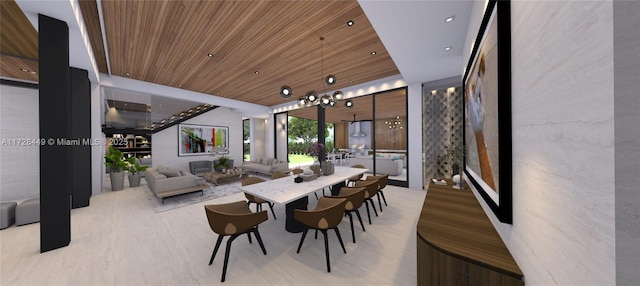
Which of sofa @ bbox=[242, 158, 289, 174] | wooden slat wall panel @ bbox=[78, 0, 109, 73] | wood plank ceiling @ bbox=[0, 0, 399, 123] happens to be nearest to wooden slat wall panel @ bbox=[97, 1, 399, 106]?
wood plank ceiling @ bbox=[0, 0, 399, 123]

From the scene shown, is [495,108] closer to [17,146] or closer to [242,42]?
[242,42]

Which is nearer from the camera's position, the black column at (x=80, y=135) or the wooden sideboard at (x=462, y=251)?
the wooden sideboard at (x=462, y=251)

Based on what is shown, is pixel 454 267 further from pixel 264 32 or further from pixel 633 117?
pixel 264 32

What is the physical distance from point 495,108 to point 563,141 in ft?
2.30

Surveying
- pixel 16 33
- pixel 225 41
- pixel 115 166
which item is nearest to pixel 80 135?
pixel 115 166

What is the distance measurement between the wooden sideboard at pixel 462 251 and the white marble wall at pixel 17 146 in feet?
25.5

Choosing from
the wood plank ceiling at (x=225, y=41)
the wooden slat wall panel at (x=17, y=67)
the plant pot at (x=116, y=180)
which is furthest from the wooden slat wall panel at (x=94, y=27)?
the plant pot at (x=116, y=180)

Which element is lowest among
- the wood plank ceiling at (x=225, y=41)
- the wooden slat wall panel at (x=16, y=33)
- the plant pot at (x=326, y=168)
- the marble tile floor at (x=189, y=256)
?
the marble tile floor at (x=189, y=256)

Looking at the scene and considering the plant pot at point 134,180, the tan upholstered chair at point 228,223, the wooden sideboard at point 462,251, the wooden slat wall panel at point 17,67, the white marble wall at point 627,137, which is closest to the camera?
the white marble wall at point 627,137

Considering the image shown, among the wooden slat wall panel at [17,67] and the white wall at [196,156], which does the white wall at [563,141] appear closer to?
the wooden slat wall panel at [17,67]

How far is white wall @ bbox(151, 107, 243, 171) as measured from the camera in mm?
7578

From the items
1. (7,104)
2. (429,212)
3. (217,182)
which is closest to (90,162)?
(7,104)

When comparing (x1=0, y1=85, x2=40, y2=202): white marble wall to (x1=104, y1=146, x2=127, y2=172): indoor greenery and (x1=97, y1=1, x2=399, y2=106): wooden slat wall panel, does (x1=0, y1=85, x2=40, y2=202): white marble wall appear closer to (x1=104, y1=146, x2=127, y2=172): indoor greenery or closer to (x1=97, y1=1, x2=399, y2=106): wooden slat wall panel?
(x1=104, y1=146, x2=127, y2=172): indoor greenery

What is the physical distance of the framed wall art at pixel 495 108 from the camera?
1.18 meters
